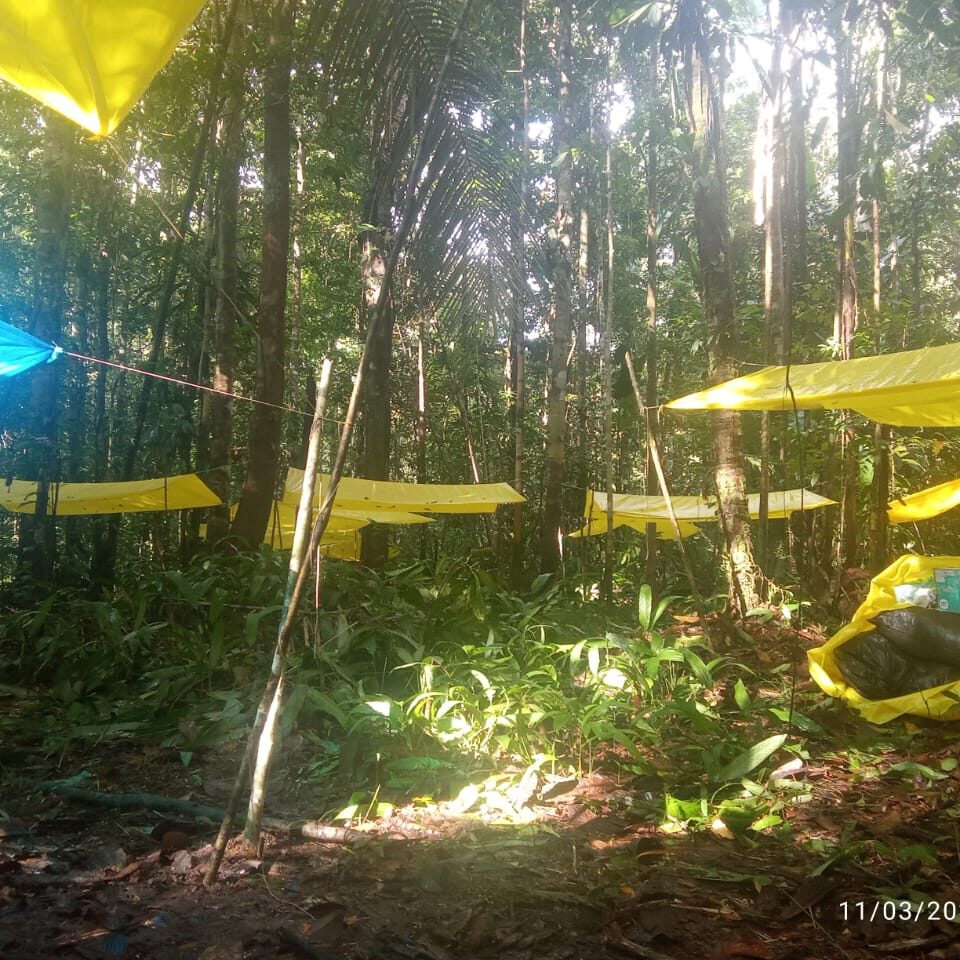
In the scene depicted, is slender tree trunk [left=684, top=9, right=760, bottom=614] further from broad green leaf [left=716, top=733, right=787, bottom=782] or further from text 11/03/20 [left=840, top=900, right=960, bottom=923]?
text 11/03/20 [left=840, top=900, right=960, bottom=923]

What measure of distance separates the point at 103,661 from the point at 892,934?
3.53m

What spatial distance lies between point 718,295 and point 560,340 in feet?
5.92

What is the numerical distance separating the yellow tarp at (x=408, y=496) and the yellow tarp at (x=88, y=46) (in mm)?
4372

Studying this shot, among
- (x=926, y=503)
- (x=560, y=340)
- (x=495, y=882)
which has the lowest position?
(x=495, y=882)

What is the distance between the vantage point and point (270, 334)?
5762 millimetres

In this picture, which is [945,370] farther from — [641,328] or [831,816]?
[641,328]

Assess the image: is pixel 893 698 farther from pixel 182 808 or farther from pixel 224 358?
pixel 224 358

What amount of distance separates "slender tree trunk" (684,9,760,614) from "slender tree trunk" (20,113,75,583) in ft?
16.7

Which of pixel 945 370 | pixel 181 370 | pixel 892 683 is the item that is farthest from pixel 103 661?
pixel 181 370

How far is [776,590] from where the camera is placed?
5.22 m

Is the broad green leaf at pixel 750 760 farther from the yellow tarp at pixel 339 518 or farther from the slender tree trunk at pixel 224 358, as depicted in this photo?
the slender tree trunk at pixel 224 358

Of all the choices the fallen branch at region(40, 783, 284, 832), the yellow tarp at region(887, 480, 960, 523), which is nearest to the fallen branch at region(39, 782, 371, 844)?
the fallen branch at region(40, 783, 284, 832)

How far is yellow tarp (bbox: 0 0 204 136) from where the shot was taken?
5.41 ft

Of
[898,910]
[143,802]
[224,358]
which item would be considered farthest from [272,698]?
[224,358]
